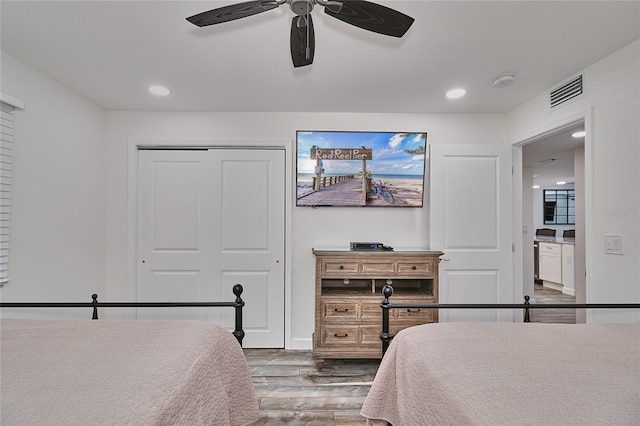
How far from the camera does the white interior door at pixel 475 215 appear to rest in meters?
3.02

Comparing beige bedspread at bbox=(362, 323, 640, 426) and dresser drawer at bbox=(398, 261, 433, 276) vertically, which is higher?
dresser drawer at bbox=(398, 261, 433, 276)

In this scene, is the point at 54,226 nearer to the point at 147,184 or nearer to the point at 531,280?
the point at 147,184

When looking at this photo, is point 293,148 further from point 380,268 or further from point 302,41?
point 302,41

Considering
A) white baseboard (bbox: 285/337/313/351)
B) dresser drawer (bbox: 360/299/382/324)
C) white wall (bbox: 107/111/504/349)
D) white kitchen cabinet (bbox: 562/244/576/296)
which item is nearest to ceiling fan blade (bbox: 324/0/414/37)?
white wall (bbox: 107/111/504/349)

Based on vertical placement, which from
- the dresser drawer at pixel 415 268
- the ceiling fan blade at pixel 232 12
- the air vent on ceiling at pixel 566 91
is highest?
the air vent on ceiling at pixel 566 91

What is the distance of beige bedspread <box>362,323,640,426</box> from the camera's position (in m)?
0.85

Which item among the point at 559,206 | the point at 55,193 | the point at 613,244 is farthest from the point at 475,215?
the point at 559,206

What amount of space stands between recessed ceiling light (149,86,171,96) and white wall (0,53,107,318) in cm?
72

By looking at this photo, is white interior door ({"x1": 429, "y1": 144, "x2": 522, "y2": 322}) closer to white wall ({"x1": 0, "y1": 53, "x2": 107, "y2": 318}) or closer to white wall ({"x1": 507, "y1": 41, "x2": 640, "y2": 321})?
white wall ({"x1": 507, "y1": 41, "x2": 640, "y2": 321})

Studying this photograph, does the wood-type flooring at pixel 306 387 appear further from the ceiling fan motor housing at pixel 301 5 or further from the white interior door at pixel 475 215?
the ceiling fan motor housing at pixel 301 5

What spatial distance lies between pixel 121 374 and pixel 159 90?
7.88 ft

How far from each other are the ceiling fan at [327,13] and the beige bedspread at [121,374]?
145 cm

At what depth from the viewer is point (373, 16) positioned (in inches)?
51.4

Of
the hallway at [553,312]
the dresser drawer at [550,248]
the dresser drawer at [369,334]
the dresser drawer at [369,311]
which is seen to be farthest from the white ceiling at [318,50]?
the dresser drawer at [550,248]
